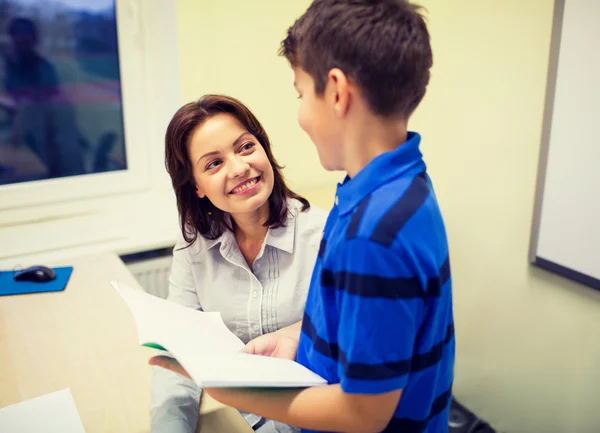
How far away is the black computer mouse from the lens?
1.48 m

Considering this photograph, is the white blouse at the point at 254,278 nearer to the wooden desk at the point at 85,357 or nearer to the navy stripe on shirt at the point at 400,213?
the wooden desk at the point at 85,357

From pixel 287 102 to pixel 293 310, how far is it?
1.07 metres

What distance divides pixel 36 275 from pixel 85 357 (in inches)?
19.0

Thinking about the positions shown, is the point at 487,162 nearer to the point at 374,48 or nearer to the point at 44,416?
the point at 374,48

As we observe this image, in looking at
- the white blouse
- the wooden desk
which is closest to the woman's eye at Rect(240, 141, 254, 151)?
the white blouse

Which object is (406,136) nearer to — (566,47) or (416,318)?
(416,318)

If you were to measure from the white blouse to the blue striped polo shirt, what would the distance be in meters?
0.49

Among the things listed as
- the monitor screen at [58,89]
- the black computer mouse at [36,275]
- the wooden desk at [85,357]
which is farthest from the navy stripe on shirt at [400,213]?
the monitor screen at [58,89]

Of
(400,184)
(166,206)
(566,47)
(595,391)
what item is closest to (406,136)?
(400,184)

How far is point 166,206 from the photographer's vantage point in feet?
6.74

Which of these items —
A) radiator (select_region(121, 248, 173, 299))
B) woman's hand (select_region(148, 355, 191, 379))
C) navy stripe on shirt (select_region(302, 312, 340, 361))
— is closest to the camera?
navy stripe on shirt (select_region(302, 312, 340, 361))

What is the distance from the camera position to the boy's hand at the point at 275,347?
89cm

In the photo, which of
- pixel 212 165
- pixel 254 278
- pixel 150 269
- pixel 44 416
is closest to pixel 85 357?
pixel 44 416

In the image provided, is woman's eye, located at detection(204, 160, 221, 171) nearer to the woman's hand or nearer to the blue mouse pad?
the woman's hand
